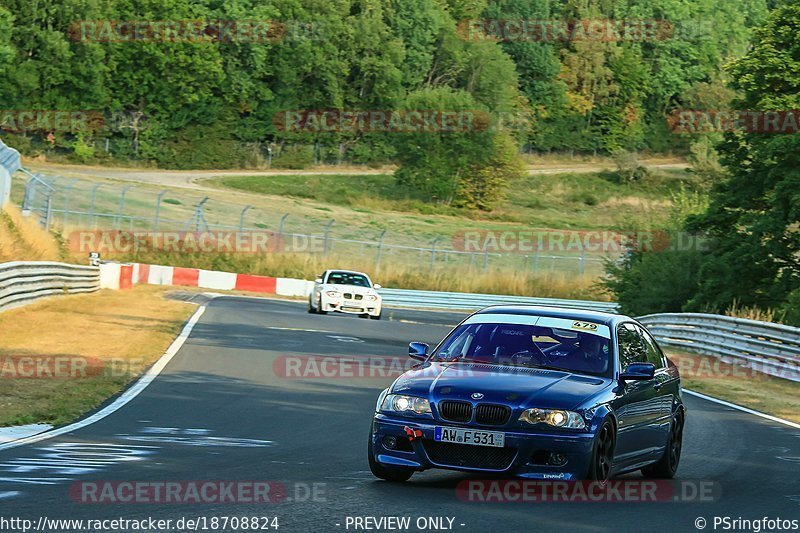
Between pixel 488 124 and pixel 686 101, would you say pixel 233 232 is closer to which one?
pixel 488 124

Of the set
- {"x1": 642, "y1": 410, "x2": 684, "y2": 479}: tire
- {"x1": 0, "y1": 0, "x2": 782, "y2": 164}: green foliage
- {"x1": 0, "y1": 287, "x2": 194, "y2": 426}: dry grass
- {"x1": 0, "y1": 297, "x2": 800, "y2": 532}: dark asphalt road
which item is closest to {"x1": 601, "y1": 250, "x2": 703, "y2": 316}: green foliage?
{"x1": 0, "y1": 287, "x2": 194, "y2": 426}: dry grass

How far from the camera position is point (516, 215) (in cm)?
9619

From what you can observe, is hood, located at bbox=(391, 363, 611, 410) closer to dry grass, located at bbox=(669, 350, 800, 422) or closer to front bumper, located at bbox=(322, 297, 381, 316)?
dry grass, located at bbox=(669, 350, 800, 422)

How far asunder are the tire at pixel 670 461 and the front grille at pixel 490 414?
2.19 metres

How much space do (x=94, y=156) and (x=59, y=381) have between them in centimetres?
8324

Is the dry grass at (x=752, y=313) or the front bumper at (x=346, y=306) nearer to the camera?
the dry grass at (x=752, y=313)

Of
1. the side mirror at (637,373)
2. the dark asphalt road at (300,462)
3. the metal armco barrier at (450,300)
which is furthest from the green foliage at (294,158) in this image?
the side mirror at (637,373)

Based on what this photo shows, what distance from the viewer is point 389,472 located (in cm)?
909

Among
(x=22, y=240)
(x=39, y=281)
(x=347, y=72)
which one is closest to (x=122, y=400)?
(x=39, y=281)

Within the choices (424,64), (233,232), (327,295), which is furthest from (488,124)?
(327,295)

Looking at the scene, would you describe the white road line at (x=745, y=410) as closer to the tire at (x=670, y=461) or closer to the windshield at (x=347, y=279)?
the tire at (x=670, y=461)

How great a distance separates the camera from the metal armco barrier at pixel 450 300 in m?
52.5

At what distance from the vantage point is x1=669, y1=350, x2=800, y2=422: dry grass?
18781mm

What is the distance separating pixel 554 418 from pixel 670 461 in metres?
2.30
